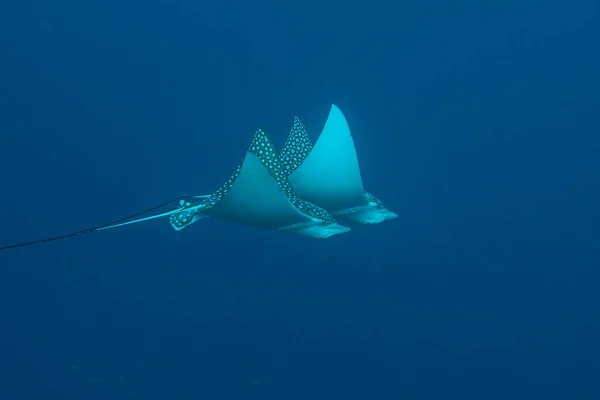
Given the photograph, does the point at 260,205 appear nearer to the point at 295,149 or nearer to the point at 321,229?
the point at 321,229

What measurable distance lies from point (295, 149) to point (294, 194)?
1171 mm

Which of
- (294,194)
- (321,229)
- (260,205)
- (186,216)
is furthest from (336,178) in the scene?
(186,216)

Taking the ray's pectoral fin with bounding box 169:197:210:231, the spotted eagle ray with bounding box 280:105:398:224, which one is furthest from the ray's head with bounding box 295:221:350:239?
the ray's pectoral fin with bounding box 169:197:210:231

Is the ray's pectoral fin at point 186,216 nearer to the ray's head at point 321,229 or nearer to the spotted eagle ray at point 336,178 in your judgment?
the ray's head at point 321,229

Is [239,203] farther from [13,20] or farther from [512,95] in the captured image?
[512,95]

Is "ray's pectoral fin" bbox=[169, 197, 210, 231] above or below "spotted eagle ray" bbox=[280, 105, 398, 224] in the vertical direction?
below

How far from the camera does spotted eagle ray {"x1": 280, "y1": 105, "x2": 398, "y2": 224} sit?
443 centimetres

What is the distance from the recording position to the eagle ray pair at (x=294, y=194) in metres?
3.68

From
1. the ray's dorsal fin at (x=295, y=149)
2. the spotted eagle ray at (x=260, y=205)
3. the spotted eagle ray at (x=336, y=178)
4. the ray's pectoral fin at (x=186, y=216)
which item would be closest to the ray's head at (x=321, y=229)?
the spotted eagle ray at (x=260, y=205)

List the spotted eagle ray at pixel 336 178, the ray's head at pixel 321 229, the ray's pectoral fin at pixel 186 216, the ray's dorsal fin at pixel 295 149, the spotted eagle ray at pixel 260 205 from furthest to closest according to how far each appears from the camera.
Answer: the ray's dorsal fin at pixel 295 149, the spotted eagle ray at pixel 336 178, the ray's head at pixel 321 229, the ray's pectoral fin at pixel 186 216, the spotted eagle ray at pixel 260 205

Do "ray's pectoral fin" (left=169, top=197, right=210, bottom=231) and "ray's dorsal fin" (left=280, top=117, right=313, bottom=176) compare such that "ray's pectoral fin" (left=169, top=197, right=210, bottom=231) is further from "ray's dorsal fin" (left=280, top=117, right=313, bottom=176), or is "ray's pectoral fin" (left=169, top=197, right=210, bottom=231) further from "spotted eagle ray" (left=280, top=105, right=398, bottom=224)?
"ray's dorsal fin" (left=280, top=117, right=313, bottom=176)

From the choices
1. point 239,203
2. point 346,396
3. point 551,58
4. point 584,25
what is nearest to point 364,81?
point 551,58

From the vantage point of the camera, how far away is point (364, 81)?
10.4 m

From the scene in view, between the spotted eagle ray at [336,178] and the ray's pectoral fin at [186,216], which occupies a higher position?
the spotted eagle ray at [336,178]
